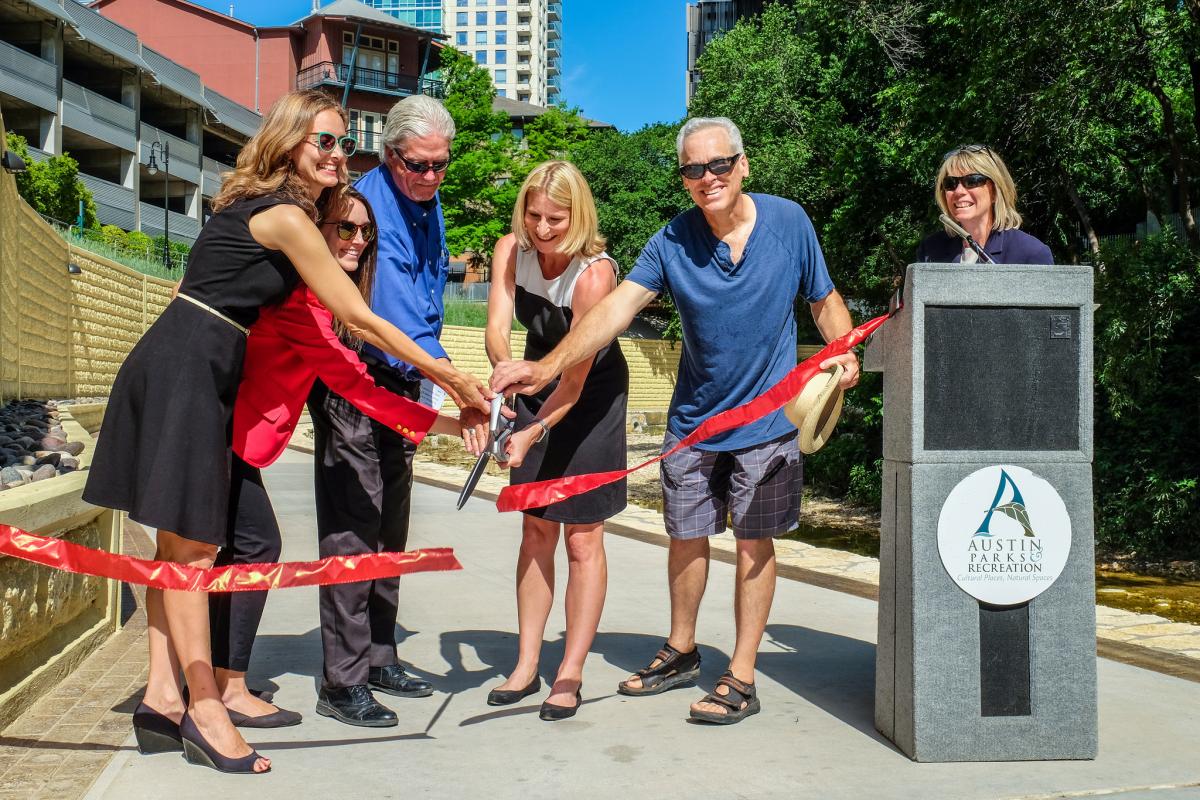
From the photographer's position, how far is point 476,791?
3.18 meters

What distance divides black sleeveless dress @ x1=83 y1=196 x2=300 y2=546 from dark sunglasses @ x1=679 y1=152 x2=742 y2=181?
57.4 inches

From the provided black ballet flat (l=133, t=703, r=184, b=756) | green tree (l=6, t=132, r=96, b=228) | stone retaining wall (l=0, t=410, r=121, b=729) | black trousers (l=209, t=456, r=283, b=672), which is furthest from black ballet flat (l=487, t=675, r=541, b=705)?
green tree (l=6, t=132, r=96, b=228)

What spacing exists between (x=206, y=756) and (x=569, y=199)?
7.18 ft

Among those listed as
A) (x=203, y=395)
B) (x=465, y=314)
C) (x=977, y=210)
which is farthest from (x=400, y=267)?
(x=465, y=314)

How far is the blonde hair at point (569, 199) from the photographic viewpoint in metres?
4.02

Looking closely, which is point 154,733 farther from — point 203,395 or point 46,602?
point 203,395

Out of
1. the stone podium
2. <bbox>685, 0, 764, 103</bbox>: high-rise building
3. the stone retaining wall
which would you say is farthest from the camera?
<bbox>685, 0, 764, 103</bbox>: high-rise building

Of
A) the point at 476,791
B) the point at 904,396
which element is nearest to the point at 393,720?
the point at 476,791

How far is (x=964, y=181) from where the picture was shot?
4367 mm

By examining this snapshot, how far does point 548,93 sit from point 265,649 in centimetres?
16065

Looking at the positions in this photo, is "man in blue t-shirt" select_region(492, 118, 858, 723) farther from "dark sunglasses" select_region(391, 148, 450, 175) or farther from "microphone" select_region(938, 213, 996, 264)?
"dark sunglasses" select_region(391, 148, 450, 175)

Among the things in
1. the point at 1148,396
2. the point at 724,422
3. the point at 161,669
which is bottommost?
the point at 161,669

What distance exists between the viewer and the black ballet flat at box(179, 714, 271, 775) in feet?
11.0

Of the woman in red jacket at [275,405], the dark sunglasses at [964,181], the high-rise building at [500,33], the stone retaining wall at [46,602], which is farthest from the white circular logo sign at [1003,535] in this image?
the high-rise building at [500,33]
